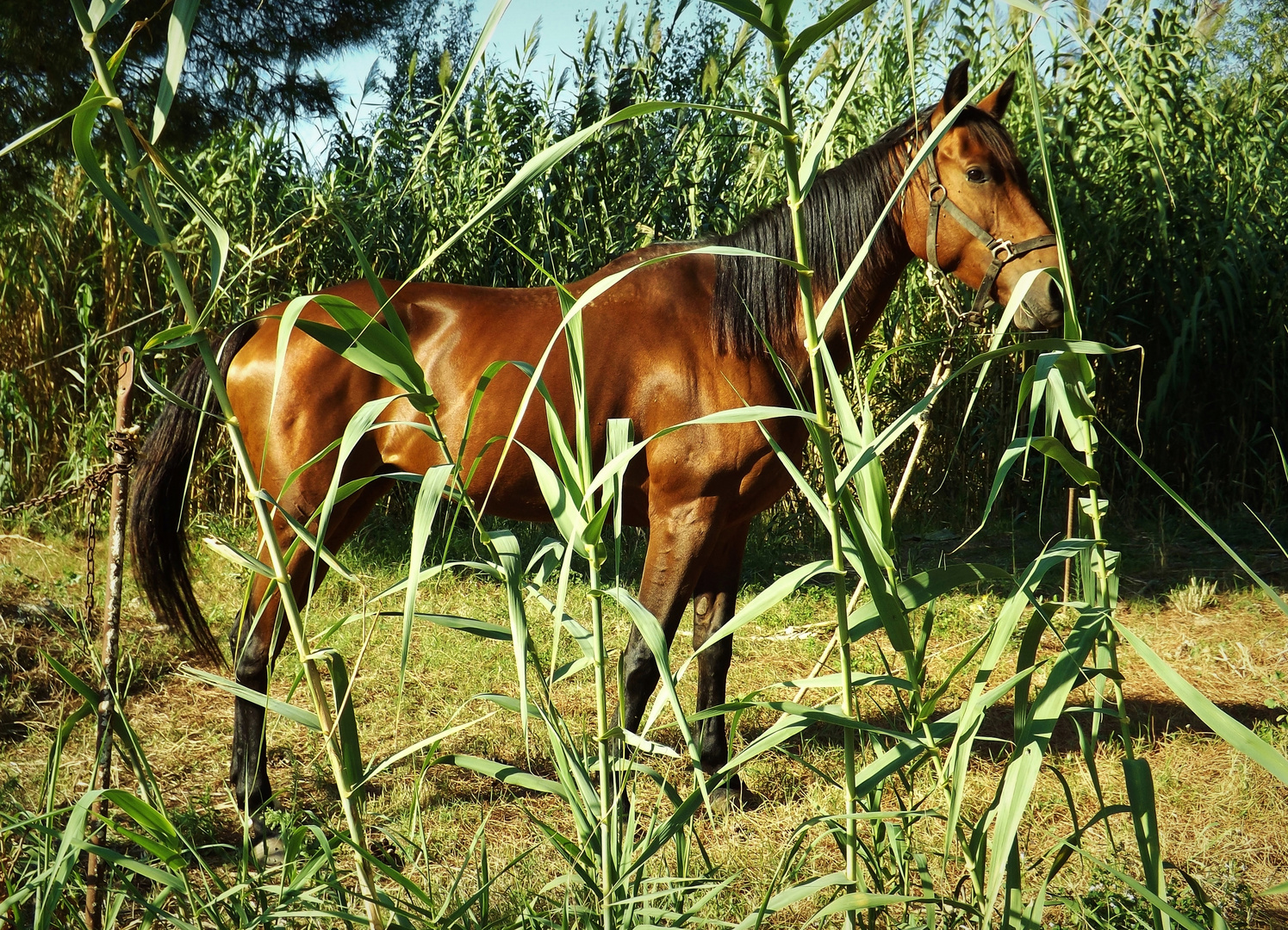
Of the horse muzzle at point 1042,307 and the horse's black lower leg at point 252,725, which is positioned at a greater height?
the horse muzzle at point 1042,307

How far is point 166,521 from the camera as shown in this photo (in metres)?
2.60

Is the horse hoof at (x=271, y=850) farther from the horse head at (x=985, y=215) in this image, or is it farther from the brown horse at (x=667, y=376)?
the horse head at (x=985, y=215)

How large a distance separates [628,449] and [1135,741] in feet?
8.24

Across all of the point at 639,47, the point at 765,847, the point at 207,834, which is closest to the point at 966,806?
the point at 765,847

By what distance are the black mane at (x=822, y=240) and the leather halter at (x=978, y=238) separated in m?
0.11

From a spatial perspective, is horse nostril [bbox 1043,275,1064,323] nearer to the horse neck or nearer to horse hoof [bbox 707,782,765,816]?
the horse neck

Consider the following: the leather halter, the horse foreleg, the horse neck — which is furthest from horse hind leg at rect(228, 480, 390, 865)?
the leather halter

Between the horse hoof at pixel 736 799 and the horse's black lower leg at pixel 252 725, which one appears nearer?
the horse's black lower leg at pixel 252 725

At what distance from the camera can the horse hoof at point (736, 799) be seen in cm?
245

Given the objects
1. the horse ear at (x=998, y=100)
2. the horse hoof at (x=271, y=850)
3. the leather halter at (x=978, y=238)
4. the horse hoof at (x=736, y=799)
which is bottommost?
the horse hoof at (x=736, y=799)

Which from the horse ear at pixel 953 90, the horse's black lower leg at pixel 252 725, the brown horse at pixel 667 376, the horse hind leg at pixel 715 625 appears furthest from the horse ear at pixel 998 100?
the horse's black lower leg at pixel 252 725

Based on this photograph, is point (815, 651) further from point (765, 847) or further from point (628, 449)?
point (628, 449)

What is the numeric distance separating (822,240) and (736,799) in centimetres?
163

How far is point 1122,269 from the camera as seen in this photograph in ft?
16.4
